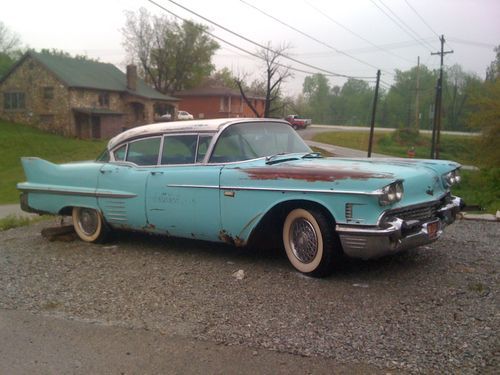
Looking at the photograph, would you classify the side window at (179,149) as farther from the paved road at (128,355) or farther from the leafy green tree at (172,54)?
the leafy green tree at (172,54)

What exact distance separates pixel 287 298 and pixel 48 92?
4342 cm

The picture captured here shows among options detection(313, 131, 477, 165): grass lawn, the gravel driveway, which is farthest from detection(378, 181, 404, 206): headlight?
detection(313, 131, 477, 165): grass lawn

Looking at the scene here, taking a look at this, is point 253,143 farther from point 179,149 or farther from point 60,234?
point 60,234

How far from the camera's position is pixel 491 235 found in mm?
7465

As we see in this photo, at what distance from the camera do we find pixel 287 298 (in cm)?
470

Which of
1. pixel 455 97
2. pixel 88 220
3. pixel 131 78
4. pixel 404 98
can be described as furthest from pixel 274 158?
pixel 404 98

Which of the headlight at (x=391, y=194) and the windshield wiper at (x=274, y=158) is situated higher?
the windshield wiper at (x=274, y=158)

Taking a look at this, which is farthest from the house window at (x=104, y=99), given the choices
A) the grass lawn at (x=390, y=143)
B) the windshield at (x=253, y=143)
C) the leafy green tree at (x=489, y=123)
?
the windshield at (x=253, y=143)

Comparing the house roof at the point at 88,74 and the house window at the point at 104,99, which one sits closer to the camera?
the house roof at the point at 88,74

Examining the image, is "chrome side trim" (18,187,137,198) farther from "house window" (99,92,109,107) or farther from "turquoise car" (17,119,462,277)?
"house window" (99,92,109,107)

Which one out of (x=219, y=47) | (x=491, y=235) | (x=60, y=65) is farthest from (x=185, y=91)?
(x=491, y=235)

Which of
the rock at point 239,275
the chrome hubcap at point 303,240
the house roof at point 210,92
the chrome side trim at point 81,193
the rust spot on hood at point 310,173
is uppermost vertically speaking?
the house roof at point 210,92

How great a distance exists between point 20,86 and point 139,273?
45.0 m

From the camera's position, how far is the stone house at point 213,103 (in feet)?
196
